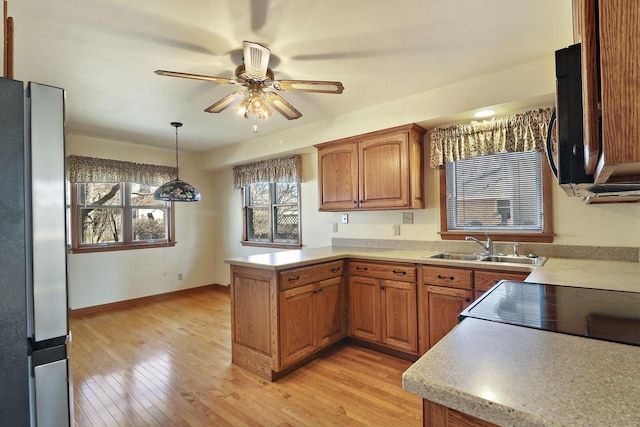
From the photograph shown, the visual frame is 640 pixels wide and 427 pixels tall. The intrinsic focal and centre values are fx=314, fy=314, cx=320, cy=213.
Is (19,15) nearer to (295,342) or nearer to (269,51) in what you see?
(269,51)

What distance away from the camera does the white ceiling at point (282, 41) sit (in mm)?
1737

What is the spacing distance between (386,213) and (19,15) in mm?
3193

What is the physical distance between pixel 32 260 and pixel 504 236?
3.14 meters

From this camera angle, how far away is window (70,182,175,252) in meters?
4.30

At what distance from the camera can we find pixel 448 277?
2.52 meters

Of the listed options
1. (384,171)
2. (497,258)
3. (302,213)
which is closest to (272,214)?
(302,213)

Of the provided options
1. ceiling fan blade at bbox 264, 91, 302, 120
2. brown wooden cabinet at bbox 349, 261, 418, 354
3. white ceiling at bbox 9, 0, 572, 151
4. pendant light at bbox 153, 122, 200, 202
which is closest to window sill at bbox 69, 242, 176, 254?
pendant light at bbox 153, 122, 200, 202

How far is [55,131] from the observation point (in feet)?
2.62

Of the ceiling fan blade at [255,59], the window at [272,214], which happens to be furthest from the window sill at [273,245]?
the ceiling fan blade at [255,59]

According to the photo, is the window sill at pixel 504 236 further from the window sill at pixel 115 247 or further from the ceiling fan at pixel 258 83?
the window sill at pixel 115 247

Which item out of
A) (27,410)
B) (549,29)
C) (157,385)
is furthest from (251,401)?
(549,29)

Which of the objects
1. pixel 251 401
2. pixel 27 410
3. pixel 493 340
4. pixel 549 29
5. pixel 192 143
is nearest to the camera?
pixel 27 410

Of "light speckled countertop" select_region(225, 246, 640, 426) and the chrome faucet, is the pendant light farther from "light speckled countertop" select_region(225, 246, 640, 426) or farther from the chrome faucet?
"light speckled countertop" select_region(225, 246, 640, 426)

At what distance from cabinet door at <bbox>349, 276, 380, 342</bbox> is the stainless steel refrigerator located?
242 cm
